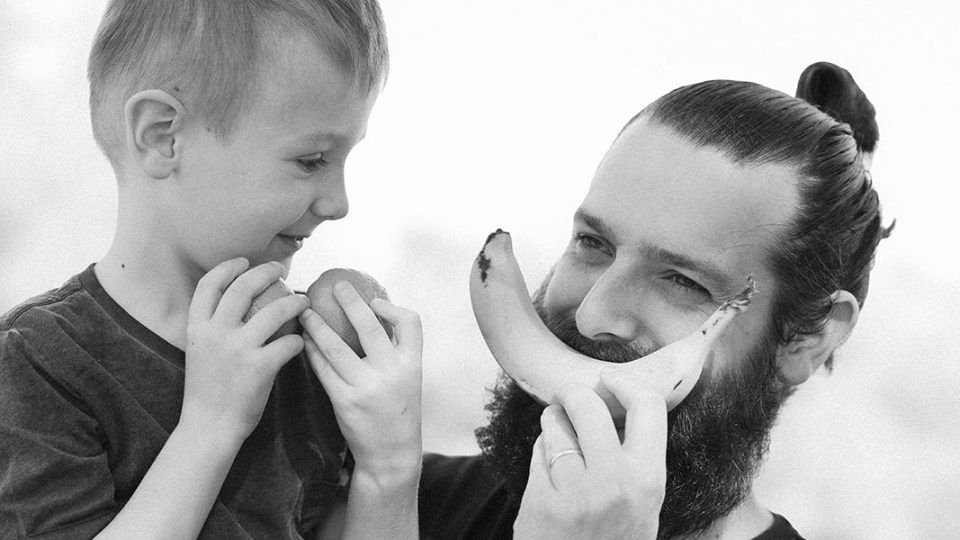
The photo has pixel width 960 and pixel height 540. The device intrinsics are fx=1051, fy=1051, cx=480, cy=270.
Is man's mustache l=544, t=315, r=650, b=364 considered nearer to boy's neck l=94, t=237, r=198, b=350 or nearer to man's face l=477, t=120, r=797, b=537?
man's face l=477, t=120, r=797, b=537

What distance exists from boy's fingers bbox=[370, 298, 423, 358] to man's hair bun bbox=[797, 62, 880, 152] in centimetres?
112

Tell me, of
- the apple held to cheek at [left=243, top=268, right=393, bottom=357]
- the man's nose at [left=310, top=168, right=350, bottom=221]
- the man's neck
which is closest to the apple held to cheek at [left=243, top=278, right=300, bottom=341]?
the apple held to cheek at [left=243, top=268, right=393, bottom=357]

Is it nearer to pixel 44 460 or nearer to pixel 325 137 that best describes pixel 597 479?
pixel 325 137

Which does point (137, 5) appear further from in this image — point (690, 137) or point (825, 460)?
point (825, 460)

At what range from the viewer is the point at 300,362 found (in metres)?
1.58

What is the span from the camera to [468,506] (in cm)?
202

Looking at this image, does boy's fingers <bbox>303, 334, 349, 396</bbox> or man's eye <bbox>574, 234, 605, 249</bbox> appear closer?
boy's fingers <bbox>303, 334, 349, 396</bbox>

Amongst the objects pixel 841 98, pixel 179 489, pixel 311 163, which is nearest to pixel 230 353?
pixel 179 489

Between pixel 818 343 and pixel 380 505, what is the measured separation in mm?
979

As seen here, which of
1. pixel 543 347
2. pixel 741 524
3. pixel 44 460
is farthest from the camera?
pixel 741 524

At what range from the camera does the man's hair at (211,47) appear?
1.36 metres

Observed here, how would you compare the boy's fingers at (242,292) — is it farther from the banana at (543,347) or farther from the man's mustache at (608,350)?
the man's mustache at (608,350)

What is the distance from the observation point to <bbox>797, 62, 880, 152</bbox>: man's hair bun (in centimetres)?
213

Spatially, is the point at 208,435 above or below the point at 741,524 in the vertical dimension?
above
